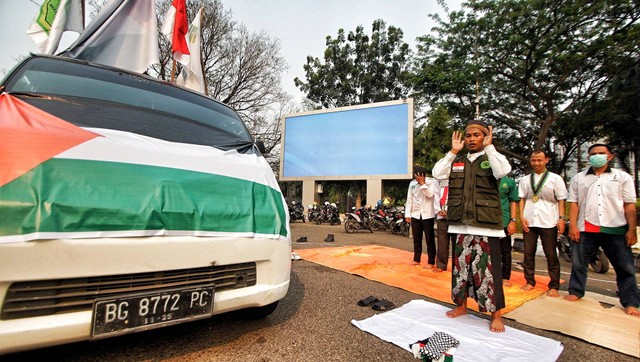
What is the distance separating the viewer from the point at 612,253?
3.14m

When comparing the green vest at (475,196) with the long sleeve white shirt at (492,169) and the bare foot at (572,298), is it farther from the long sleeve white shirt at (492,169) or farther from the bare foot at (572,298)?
the bare foot at (572,298)

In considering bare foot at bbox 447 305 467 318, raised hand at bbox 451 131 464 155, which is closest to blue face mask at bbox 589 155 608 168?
raised hand at bbox 451 131 464 155

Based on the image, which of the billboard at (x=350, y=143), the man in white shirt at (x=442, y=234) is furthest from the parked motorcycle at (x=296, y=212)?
the man in white shirt at (x=442, y=234)

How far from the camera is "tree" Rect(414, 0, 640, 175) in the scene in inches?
484

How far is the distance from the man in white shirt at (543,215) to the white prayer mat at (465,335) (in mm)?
1678

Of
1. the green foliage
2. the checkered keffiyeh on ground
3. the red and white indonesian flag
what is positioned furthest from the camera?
the green foliage

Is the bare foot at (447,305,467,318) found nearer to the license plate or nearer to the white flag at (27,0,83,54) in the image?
the license plate

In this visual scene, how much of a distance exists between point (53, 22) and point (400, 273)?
274 inches

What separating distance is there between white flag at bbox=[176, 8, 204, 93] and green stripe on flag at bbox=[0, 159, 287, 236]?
5438 mm

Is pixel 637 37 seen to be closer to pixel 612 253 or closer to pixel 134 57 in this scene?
pixel 612 253

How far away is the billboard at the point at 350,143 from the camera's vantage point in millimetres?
15180

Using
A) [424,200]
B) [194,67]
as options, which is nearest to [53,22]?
[194,67]

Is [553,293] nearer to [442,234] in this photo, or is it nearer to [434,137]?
[442,234]

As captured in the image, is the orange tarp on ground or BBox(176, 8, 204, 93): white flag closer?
the orange tarp on ground
